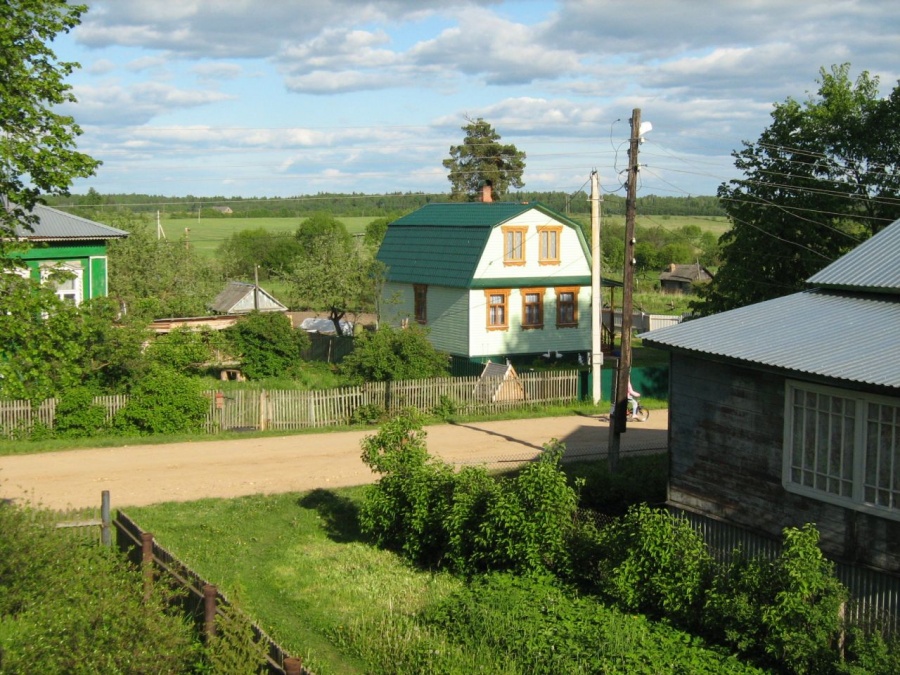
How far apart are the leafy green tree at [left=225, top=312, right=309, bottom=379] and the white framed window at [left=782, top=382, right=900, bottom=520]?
2132cm

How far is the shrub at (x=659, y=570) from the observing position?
1163 cm

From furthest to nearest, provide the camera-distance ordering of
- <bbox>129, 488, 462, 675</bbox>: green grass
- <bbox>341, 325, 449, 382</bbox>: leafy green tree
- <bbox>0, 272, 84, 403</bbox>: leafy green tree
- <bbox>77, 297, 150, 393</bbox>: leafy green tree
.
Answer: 1. <bbox>341, 325, 449, 382</bbox>: leafy green tree
2. <bbox>77, 297, 150, 393</bbox>: leafy green tree
3. <bbox>0, 272, 84, 403</bbox>: leafy green tree
4. <bbox>129, 488, 462, 675</bbox>: green grass

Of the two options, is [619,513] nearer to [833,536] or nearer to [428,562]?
[428,562]

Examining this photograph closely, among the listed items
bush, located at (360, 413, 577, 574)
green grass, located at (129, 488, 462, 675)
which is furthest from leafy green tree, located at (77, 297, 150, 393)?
bush, located at (360, 413, 577, 574)

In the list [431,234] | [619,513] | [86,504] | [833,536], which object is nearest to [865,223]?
[431,234]

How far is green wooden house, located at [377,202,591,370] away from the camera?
35656 mm

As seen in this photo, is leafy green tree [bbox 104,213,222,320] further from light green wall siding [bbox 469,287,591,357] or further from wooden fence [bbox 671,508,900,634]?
wooden fence [bbox 671,508,900,634]

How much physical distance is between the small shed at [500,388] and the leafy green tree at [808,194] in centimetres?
715

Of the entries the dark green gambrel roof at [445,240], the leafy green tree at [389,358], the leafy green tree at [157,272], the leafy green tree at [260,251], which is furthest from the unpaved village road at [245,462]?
the leafy green tree at [260,251]

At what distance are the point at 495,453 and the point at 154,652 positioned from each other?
567 inches

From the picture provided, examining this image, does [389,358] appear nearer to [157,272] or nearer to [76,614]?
[76,614]

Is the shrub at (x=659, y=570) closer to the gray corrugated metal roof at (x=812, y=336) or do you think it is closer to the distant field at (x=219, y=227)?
the gray corrugated metal roof at (x=812, y=336)

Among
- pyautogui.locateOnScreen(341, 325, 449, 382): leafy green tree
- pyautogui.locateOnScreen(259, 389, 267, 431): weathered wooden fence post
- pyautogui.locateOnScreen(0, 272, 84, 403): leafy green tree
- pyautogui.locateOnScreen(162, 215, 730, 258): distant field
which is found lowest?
pyautogui.locateOnScreen(259, 389, 267, 431): weathered wooden fence post

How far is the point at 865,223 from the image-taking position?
3173cm
